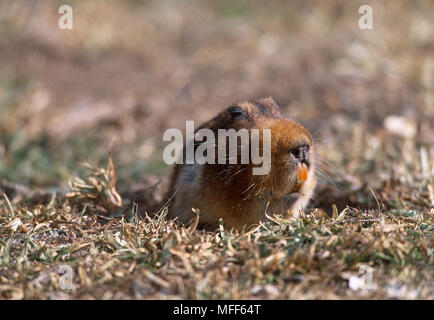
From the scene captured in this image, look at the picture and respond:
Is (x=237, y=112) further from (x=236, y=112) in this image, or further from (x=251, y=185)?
(x=251, y=185)

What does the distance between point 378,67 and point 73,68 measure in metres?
4.00

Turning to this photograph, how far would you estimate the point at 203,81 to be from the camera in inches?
313

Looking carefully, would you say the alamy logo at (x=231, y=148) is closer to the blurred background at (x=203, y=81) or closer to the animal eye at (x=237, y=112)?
the animal eye at (x=237, y=112)

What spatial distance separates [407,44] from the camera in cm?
762

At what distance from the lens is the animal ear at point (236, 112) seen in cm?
393

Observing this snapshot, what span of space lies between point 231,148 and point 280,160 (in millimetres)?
373

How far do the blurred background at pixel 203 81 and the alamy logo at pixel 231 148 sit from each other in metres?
1.21

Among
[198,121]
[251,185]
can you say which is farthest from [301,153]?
[198,121]

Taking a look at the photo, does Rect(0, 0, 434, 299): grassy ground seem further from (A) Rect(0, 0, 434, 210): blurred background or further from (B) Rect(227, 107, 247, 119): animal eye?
(B) Rect(227, 107, 247, 119): animal eye

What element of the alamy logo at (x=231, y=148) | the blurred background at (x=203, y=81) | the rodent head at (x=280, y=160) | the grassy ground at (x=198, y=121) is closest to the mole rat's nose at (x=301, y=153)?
the rodent head at (x=280, y=160)

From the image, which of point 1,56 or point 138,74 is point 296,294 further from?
point 1,56

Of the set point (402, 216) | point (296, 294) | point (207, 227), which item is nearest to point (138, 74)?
point (207, 227)

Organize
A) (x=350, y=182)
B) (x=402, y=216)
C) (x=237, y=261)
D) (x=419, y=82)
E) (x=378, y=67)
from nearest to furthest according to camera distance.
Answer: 1. (x=237, y=261)
2. (x=402, y=216)
3. (x=350, y=182)
4. (x=419, y=82)
5. (x=378, y=67)

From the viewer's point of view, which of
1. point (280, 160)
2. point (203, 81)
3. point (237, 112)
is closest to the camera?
point (280, 160)
